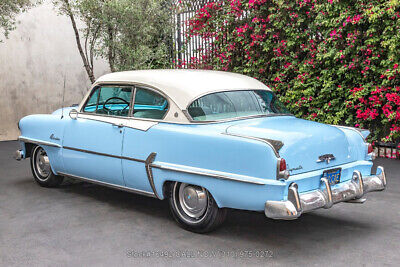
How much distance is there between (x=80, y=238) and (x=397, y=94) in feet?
20.2

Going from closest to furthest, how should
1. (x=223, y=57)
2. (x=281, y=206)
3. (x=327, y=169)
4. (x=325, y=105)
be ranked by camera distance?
(x=281, y=206) → (x=327, y=169) → (x=325, y=105) → (x=223, y=57)

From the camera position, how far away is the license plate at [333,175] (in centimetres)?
459

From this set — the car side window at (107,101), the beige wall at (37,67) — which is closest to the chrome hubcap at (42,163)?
the car side window at (107,101)

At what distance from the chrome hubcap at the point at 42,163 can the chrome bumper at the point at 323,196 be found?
3.83 metres

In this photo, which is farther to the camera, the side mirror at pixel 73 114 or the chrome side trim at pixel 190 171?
the side mirror at pixel 73 114

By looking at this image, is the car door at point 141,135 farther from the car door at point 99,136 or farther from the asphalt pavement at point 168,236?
the asphalt pavement at point 168,236

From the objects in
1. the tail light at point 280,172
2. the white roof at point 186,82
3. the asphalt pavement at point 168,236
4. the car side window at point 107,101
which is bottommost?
the asphalt pavement at point 168,236

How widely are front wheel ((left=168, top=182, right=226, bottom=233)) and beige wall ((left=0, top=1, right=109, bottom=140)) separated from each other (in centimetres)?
917

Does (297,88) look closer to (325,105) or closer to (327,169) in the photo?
(325,105)

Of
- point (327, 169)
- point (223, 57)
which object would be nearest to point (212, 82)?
point (327, 169)

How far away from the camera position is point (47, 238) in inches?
188

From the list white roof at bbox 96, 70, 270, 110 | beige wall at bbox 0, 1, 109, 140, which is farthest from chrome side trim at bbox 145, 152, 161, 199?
beige wall at bbox 0, 1, 109, 140

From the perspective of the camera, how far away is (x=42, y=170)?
703cm

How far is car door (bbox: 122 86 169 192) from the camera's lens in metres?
5.20
